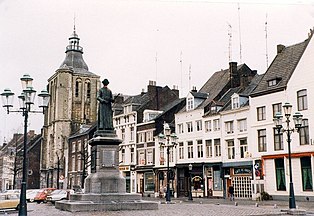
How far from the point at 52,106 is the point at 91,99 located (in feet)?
22.6

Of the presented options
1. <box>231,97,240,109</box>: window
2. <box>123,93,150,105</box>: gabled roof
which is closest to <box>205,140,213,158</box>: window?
<box>231,97,240,109</box>: window

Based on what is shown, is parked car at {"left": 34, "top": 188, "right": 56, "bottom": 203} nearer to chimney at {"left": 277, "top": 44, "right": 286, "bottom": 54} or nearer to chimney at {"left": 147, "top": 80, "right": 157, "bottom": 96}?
chimney at {"left": 147, "top": 80, "right": 157, "bottom": 96}

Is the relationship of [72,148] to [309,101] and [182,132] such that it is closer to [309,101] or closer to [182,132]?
[182,132]

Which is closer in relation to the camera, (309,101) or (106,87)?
(106,87)

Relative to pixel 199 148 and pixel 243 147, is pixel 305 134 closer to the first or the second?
pixel 243 147

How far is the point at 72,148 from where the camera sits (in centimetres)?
6606

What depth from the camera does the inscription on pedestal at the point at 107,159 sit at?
20.6 m

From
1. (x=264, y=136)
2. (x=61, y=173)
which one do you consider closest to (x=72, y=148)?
(x=61, y=173)

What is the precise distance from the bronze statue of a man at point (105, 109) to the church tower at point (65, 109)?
168 feet

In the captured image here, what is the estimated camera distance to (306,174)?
30.8 m

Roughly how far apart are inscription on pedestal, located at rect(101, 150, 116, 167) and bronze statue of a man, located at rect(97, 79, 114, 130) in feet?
4.37

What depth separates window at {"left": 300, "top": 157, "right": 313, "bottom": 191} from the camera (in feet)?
100

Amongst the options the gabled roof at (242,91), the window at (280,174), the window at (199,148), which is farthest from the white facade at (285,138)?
the window at (199,148)

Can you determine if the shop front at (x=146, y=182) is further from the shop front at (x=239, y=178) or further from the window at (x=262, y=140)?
the window at (x=262, y=140)
